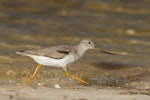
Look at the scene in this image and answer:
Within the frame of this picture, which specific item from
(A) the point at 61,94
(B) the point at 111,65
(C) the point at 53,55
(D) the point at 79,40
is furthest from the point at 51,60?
(D) the point at 79,40

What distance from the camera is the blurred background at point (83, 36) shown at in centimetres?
1104

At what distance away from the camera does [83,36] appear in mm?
16797

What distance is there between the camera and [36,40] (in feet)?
51.8

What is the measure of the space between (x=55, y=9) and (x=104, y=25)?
2545 mm

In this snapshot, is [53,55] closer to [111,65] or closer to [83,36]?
[111,65]

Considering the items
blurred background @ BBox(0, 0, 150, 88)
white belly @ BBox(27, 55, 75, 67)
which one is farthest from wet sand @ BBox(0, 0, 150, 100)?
Result: white belly @ BBox(27, 55, 75, 67)

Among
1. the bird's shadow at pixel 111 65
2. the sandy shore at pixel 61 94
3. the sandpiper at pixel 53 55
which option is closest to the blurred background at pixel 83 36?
the bird's shadow at pixel 111 65

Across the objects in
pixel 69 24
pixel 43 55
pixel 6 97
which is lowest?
pixel 6 97

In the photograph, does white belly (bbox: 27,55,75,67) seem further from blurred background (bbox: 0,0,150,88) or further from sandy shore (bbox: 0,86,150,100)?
blurred background (bbox: 0,0,150,88)

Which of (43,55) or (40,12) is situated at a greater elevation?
(40,12)

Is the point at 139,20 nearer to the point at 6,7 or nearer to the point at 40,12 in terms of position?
the point at 40,12

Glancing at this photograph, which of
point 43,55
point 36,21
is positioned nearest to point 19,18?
point 36,21

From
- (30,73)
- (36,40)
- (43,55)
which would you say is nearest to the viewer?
(43,55)

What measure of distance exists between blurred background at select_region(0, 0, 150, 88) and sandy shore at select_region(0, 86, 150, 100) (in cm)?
129
